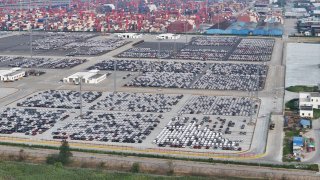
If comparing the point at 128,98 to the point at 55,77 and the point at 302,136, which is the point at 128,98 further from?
the point at 302,136

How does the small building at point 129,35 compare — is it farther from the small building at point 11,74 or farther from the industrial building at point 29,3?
the industrial building at point 29,3

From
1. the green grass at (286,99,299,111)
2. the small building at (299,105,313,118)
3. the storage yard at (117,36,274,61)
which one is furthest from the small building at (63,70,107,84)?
the small building at (299,105,313,118)

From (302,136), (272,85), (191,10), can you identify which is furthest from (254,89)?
(191,10)

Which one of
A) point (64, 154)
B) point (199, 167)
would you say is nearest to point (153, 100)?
point (64, 154)

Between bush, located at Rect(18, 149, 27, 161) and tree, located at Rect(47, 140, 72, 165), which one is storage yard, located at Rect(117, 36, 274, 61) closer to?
bush, located at Rect(18, 149, 27, 161)

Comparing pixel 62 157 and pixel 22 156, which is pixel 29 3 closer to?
pixel 22 156

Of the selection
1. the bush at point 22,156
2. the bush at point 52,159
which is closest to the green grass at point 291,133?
the bush at point 52,159
